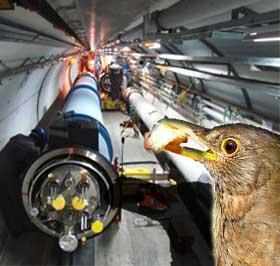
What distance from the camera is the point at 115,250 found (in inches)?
110

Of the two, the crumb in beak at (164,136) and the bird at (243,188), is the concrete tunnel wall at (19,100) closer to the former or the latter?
the crumb in beak at (164,136)

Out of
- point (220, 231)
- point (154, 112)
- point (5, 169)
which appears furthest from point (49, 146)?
point (154, 112)

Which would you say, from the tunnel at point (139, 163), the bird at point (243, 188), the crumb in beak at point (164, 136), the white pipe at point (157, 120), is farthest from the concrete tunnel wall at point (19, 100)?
the bird at point (243, 188)

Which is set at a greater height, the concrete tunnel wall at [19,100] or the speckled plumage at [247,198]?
the speckled plumage at [247,198]

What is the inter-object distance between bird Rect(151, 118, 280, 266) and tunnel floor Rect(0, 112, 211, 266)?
86.4 inches

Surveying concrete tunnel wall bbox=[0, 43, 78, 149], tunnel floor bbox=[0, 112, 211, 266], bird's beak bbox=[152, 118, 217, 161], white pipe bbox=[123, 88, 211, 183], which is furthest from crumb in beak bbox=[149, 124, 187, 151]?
tunnel floor bbox=[0, 112, 211, 266]

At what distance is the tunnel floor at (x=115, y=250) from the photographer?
2.65 meters

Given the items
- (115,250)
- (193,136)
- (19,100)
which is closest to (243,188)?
(193,136)

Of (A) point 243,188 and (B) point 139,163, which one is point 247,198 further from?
(B) point 139,163

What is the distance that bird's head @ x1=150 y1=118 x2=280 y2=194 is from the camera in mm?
583

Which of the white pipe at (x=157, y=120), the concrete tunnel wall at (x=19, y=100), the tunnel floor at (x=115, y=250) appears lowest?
the tunnel floor at (x=115, y=250)

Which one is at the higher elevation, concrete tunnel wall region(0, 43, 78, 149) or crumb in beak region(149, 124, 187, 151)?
crumb in beak region(149, 124, 187, 151)

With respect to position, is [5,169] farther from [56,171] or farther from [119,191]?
[119,191]

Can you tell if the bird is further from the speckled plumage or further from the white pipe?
the white pipe
